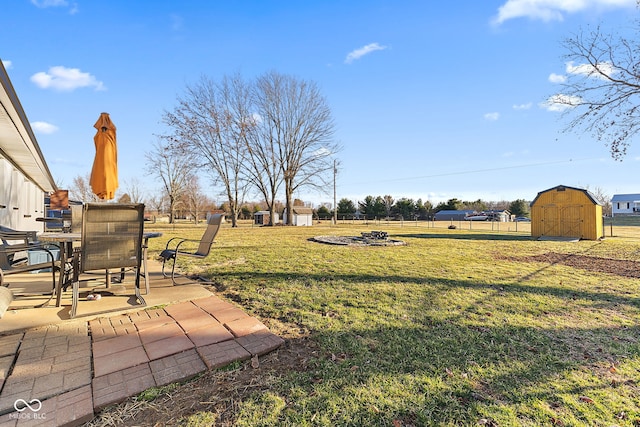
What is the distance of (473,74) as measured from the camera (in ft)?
40.9

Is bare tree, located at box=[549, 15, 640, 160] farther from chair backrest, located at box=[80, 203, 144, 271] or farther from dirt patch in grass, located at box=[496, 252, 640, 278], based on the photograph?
chair backrest, located at box=[80, 203, 144, 271]

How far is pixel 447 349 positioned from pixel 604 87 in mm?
12020

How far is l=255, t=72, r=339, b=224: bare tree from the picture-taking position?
26.8m

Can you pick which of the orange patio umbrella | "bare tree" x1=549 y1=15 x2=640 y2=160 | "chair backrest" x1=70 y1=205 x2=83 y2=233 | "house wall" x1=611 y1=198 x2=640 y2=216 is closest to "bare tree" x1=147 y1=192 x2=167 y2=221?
"chair backrest" x1=70 y1=205 x2=83 y2=233

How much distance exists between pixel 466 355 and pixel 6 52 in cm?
605

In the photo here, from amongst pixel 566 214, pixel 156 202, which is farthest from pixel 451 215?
pixel 156 202

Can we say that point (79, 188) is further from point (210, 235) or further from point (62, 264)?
point (62, 264)

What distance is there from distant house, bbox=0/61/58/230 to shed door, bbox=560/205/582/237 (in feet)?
68.5

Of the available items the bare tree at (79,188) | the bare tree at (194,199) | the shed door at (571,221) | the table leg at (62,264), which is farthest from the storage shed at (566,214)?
the bare tree at (79,188)

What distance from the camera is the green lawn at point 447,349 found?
1.62 metres

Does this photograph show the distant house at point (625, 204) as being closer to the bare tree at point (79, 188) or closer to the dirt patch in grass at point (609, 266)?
the dirt patch in grass at point (609, 266)

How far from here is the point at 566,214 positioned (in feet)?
50.3

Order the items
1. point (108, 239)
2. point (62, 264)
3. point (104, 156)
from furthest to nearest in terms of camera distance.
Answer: point (104, 156)
point (62, 264)
point (108, 239)

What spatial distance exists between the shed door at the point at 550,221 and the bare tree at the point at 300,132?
56.9ft
